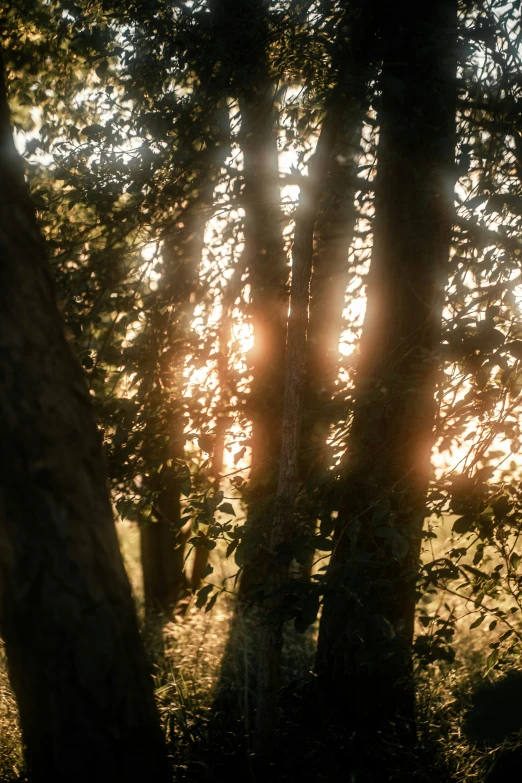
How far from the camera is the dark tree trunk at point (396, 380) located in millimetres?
3625

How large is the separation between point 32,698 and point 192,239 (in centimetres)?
418

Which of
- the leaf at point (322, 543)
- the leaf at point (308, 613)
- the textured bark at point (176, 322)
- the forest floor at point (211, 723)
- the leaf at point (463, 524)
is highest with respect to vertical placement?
the textured bark at point (176, 322)

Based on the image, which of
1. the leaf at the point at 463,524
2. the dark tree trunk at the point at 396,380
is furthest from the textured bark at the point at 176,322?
the leaf at the point at 463,524

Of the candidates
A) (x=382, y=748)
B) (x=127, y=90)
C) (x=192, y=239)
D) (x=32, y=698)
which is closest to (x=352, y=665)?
(x=382, y=748)

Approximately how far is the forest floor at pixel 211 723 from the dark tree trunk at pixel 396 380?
0.40m

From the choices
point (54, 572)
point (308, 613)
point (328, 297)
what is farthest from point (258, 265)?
point (54, 572)

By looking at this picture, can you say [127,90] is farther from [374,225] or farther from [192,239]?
[374,225]

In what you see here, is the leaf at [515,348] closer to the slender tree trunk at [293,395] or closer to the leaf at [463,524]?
the leaf at [463,524]

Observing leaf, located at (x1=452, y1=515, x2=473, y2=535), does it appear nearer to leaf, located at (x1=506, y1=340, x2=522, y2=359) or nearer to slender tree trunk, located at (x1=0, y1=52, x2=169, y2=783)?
leaf, located at (x1=506, y1=340, x2=522, y2=359)

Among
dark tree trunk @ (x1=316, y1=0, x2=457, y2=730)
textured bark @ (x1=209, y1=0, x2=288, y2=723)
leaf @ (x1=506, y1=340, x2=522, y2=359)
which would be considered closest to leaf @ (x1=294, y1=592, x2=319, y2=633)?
dark tree trunk @ (x1=316, y1=0, x2=457, y2=730)

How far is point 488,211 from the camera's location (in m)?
3.98

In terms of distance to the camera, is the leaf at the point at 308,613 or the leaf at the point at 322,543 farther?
the leaf at the point at 322,543

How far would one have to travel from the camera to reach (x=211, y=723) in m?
4.50

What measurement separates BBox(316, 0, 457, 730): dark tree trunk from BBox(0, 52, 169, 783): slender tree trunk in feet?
3.74
